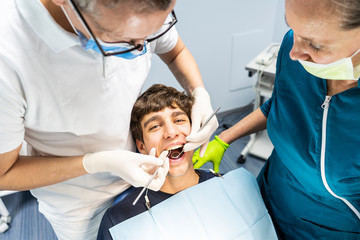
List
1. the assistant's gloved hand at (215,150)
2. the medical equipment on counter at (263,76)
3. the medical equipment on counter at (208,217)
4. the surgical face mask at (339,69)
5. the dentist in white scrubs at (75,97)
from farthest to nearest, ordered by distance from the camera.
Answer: the medical equipment on counter at (263,76), the assistant's gloved hand at (215,150), the medical equipment on counter at (208,217), the surgical face mask at (339,69), the dentist in white scrubs at (75,97)

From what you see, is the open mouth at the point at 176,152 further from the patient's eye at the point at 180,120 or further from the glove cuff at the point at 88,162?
the glove cuff at the point at 88,162

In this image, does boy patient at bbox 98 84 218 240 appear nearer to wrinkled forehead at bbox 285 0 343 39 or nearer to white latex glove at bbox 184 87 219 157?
white latex glove at bbox 184 87 219 157

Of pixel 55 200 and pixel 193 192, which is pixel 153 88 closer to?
pixel 193 192

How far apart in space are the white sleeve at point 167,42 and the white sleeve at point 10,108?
69cm

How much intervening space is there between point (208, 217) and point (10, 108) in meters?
0.99

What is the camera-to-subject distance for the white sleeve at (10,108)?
814mm

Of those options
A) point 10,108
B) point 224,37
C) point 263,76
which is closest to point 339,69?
point 10,108

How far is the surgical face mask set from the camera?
3.01ft

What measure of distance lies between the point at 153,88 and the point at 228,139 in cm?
49

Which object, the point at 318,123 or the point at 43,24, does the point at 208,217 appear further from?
the point at 43,24

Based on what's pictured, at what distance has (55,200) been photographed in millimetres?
1285

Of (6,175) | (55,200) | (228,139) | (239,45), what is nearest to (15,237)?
(55,200)

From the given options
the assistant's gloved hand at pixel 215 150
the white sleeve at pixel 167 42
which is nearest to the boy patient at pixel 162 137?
the assistant's gloved hand at pixel 215 150

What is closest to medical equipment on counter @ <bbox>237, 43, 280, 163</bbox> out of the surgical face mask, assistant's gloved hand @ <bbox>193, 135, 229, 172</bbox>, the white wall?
the white wall
